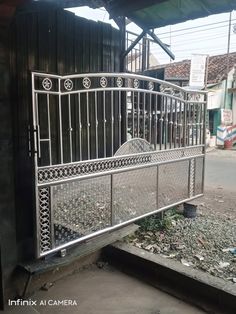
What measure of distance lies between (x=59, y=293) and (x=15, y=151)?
1452 mm

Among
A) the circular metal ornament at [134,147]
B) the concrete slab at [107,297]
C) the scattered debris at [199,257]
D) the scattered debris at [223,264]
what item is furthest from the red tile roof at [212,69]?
the concrete slab at [107,297]

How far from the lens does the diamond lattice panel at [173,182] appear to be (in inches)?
162

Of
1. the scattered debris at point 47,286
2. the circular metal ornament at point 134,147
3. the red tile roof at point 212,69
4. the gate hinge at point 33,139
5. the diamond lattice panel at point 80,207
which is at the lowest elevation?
the scattered debris at point 47,286

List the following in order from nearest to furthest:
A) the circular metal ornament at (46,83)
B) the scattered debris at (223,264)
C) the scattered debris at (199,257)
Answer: the circular metal ornament at (46,83) < the scattered debris at (223,264) < the scattered debris at (199,257)

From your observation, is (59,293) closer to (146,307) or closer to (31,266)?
(31,266)

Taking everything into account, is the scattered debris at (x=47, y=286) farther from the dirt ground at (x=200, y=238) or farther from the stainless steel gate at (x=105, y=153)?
the dirt ground at (x=200, y=238)

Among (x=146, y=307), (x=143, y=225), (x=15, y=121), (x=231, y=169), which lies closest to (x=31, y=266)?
(x=146, y=307)

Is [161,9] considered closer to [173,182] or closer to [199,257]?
[173,182]

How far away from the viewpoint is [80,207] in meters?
3.18

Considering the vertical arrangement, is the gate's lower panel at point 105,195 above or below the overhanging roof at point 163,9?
below

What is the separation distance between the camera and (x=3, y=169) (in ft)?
8.66

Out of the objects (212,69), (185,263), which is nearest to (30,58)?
(185,263)

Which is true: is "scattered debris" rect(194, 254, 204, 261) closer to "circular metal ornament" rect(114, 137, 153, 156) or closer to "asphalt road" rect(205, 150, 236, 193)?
"circular metal ornament" rect(114, 137, 153, 156)

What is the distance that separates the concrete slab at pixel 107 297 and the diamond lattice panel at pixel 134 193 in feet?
2.13
